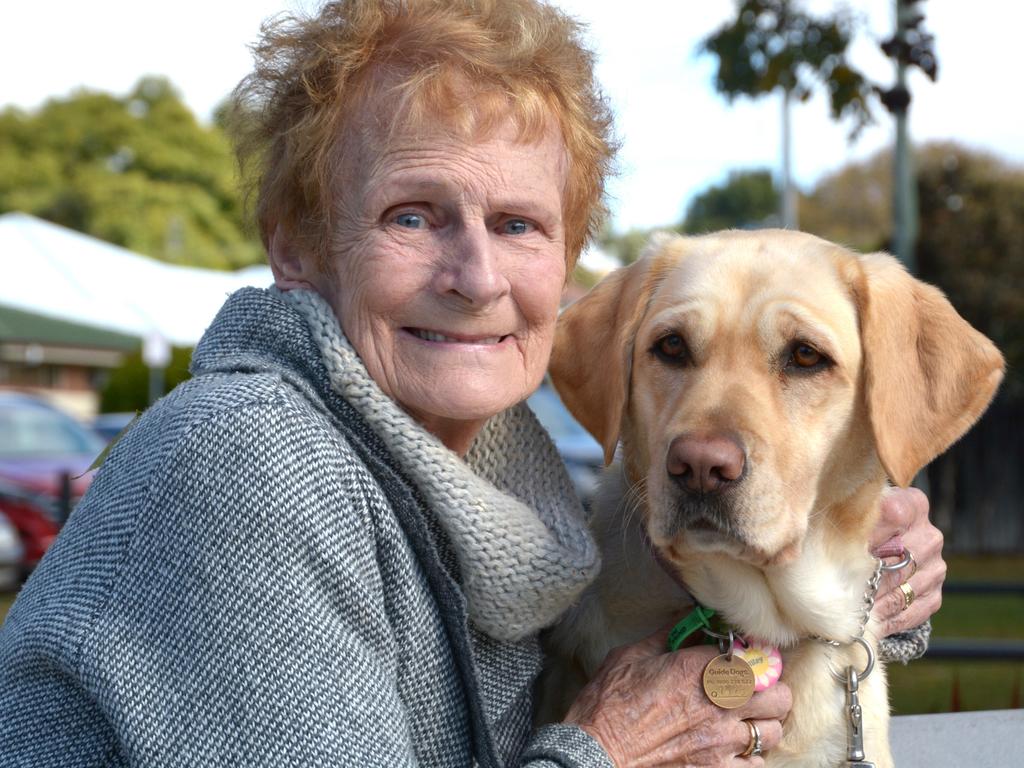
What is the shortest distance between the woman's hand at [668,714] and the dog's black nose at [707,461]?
368mm

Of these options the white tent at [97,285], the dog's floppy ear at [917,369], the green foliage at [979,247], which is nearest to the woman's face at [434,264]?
the dog's floppy ear at [917,369]

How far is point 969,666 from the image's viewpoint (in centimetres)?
718

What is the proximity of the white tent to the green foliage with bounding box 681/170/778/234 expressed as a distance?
62762 millimetres

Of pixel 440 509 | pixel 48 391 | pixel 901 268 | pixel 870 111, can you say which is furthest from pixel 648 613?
pixel 48 391

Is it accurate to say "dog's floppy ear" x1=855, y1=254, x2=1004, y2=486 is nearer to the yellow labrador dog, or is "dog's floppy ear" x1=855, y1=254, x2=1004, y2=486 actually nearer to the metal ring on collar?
the yellow labrador dog

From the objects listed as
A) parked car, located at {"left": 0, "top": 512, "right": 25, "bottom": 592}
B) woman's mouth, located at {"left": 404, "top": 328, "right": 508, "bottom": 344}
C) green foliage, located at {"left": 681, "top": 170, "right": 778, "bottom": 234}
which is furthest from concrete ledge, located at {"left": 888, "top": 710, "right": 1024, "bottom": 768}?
green foliage, located at {"left": 681, "top": 170, "right": 778, "bottom": 234}

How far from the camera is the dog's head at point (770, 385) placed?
7.81ft

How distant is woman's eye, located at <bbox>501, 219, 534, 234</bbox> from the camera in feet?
7.82

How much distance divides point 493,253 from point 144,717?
3.54 ft

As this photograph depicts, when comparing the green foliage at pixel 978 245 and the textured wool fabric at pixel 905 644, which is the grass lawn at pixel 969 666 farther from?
the green foliage at pixel 978 245

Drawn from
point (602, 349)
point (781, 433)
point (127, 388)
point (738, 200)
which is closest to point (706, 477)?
point (781, 433)

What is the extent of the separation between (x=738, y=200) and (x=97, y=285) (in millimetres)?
67080

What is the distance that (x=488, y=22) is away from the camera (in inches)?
94.7

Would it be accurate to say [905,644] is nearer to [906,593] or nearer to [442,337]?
[906,593]
